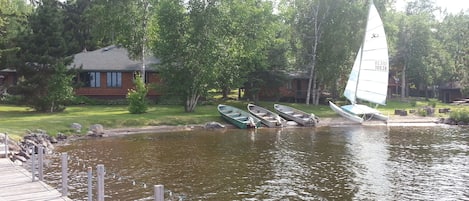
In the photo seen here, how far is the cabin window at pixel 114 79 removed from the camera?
2090 inches

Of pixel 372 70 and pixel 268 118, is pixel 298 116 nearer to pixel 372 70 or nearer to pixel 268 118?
pixel 268 118

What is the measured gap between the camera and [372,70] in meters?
47.1

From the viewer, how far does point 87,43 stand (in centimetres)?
6769

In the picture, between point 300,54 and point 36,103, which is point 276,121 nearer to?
point 300,54

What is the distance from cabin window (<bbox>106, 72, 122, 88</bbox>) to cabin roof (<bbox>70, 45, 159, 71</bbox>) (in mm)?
817

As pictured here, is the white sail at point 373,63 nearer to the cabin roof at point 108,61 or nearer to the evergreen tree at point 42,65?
the cabin roof at point 108,61

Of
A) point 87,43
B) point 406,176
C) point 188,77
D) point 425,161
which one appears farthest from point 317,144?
point 87,43

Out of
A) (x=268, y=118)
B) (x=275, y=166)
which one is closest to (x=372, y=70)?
(x=268, y=118)

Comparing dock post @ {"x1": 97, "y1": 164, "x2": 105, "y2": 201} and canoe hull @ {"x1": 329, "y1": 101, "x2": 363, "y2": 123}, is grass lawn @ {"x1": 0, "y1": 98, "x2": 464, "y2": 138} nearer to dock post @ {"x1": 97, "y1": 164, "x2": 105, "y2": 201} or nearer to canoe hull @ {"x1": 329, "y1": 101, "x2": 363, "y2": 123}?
canoe hull @ {"x1": 329, "y1": 101, "x2": 363, "y2": 123}

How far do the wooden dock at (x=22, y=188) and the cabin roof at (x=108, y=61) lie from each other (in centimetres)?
3664

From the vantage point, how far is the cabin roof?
52.4 m

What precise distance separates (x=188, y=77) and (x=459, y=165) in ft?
87.2

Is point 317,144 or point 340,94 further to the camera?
point 340,94

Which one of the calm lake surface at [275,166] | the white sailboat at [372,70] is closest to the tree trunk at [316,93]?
the white sailboat at [372,70]
